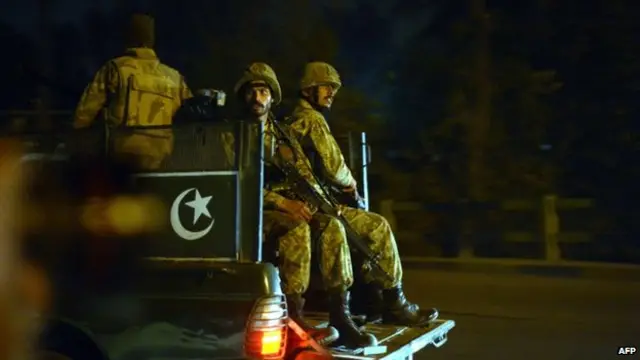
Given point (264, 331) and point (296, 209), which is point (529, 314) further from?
point (264, 331)

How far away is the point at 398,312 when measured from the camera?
594 cm

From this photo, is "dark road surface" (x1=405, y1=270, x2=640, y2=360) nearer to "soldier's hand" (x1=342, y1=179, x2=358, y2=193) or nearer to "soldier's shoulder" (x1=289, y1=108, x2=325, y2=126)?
"soldier's hand" (x1=342, y1=179, x2=358, y2=193)

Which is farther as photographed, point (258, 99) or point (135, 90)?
point (258, 99)

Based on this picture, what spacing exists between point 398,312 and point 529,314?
5216mm

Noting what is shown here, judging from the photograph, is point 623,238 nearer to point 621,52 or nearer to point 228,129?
point 621,52

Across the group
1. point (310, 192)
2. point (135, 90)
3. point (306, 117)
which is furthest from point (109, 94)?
point (310, 192)

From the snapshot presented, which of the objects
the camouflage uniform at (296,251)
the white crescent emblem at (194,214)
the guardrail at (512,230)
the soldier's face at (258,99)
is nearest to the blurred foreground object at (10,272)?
the white crescent emblem at (194,214)

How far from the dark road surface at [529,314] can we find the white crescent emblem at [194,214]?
4178 mm

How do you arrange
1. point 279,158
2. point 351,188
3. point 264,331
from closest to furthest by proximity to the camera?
point 264,331 → point 279,158 → point 351,188

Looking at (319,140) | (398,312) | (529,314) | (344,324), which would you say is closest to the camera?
(344,324)

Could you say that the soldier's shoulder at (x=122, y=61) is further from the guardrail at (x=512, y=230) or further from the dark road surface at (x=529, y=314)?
the guardrail at (x=512, y=230)

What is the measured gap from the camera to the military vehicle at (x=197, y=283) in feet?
13.5

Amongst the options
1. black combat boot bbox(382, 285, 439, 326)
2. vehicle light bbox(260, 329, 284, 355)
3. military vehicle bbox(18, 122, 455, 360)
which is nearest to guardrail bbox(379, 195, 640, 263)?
black combat boot bbox(382, 285, 439, 326)

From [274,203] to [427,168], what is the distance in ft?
41.4
